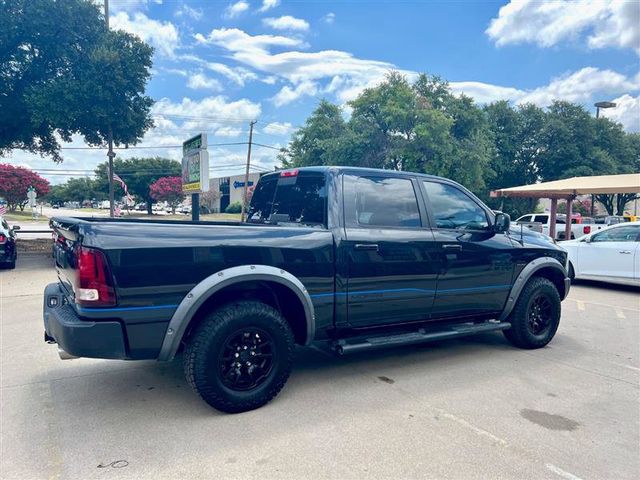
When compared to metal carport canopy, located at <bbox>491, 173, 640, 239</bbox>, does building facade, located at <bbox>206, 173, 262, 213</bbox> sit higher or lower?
higher

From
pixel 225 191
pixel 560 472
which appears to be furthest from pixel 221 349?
pixel 225 191

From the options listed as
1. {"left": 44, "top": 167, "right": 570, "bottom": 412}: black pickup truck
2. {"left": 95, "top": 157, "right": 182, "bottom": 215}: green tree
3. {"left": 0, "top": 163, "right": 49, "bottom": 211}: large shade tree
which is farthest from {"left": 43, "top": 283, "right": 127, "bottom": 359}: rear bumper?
{"left": 95, "top": 157, "right": 182, "bottom": 215}: green tree

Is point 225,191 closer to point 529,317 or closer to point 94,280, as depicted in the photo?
point 529,317

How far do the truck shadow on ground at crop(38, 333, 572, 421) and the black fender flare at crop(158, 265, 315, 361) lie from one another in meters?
0.66

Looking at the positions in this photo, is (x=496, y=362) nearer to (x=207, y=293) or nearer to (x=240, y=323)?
(x=240, y=323)

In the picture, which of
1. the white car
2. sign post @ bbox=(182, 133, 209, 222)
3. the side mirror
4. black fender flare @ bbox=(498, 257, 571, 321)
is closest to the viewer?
the side mirror

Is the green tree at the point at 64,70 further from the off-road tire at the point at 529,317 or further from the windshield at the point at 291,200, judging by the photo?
the off-road tire at the point at 529,317

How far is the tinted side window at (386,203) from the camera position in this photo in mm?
4254

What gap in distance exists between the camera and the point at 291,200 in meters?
4.61

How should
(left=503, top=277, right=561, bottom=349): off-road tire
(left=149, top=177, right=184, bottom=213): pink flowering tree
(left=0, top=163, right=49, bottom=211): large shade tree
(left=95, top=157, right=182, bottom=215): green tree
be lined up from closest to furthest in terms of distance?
1. (left=503, top=277, right=561, bottom=349): off-road tire
2. (left=0, top=163, right=49, bottom=211): large shade tree
3. (left=149, top=177, right=184, bottom=213): pink flowering tree
4. (left=95, top=157, right=182, bottom=215): green tree

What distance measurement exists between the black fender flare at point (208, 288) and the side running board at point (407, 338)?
0.71 metres

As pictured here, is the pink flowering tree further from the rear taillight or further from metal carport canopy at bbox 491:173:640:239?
the rear taillight

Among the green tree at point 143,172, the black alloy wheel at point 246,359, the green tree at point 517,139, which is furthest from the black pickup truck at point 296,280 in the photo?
the green tree at point 143,172

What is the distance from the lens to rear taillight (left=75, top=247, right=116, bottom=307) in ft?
10.1
